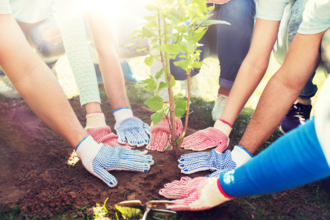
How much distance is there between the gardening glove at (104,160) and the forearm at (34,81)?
0.24ft

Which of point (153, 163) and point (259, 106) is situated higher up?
point (259, 106)

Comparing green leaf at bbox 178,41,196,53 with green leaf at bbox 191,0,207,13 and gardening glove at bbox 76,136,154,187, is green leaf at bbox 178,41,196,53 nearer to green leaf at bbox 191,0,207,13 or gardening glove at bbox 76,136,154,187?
green leaf at bbox 191,0,207,13

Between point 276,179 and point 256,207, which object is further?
point 256,207

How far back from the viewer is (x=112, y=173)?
142 centimetres

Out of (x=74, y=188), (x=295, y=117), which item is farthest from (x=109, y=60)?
(x=295, y=117)

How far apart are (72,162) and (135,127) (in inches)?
20.0

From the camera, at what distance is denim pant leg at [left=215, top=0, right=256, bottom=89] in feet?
6.44

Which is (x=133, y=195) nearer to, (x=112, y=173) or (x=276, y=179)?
(x=112, y=173)

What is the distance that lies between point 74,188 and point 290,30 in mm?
1883

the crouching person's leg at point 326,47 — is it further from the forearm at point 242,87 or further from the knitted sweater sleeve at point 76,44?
the knitted sweater sleeve at point 76,44

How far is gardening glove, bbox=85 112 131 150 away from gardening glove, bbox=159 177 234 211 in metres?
0.53

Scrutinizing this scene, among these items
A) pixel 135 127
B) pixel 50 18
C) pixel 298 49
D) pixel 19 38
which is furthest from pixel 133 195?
pixel 50 18

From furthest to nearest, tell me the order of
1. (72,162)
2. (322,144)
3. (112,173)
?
(72,162)
(112,173)
(322,144)

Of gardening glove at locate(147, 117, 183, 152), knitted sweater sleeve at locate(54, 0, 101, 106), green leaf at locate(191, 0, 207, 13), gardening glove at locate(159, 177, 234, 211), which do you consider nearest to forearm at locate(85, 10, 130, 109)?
knitted sweater sleeve at locate(54, 0, 101, 106)
